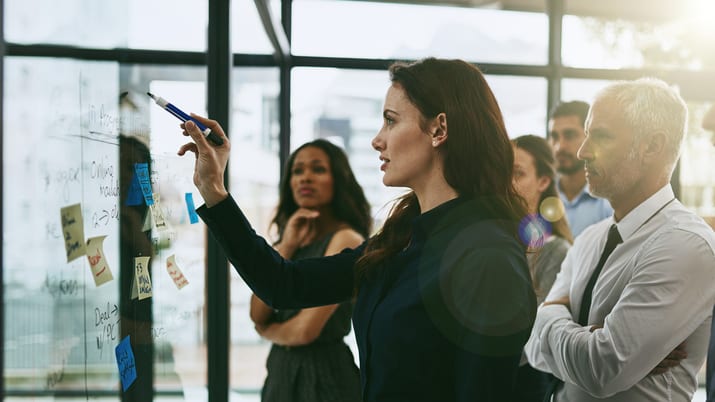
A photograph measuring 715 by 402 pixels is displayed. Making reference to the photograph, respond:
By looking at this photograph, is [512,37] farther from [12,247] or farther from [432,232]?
[12,247]

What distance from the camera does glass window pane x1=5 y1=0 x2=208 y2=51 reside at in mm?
705

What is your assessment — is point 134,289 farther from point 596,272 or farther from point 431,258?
point 596,272

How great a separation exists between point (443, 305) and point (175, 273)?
69cm

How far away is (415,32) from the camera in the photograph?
3.93m

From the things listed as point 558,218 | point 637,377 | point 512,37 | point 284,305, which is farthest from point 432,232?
point 512,37

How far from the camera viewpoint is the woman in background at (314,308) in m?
2.20

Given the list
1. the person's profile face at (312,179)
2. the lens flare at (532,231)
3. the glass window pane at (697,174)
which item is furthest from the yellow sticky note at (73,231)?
the glass window pane at (697,174)

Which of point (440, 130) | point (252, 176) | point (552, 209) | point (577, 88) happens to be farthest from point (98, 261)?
point (577, 88)

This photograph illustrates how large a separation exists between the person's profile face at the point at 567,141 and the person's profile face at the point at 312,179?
1150mm

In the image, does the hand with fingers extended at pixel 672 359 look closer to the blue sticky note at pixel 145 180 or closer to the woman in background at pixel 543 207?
the woman in background at pixel 543 207

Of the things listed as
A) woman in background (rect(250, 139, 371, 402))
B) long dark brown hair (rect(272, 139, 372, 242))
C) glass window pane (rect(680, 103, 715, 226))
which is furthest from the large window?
long dark brown hair (rect(272, 139, 372, 242))

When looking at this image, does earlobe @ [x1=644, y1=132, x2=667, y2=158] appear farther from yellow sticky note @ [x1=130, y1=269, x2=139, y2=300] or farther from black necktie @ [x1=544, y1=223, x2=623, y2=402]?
yellow sticky note @ [x1=130, y1=269, x2=139, y2=300]

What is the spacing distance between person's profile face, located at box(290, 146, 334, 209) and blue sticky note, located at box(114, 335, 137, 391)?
1400 millimetres

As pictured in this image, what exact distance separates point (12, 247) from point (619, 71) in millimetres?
3941
